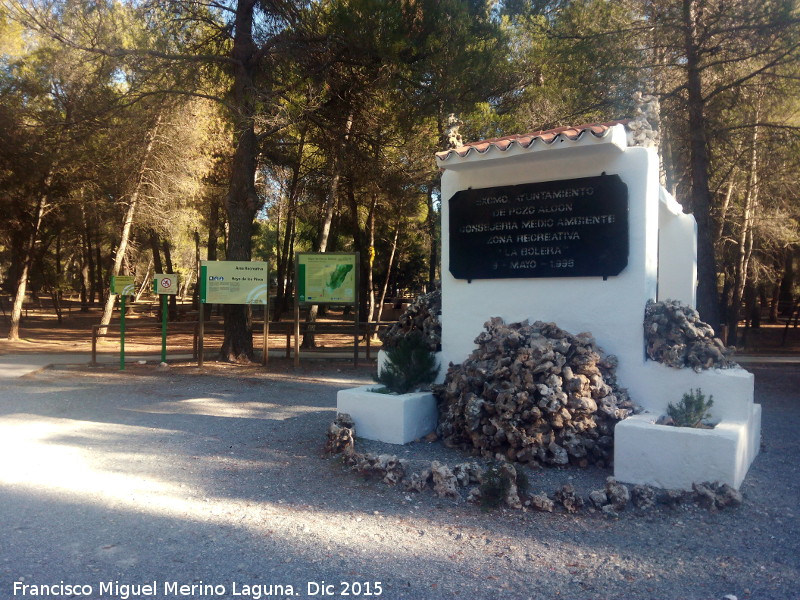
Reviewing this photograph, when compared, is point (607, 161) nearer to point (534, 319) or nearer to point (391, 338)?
point (534, 319)

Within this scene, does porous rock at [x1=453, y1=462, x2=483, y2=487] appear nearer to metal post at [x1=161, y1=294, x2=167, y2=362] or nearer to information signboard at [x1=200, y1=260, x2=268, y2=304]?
information signboard at [x1=200, y1=260, x2=268, y2=304]

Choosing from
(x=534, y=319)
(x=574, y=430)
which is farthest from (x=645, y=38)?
(x=574, y=430)

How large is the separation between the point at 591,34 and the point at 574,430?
9.21m

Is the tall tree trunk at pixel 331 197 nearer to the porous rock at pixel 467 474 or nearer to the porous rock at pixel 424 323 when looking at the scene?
the porous rock at pixel 424 323

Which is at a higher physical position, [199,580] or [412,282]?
[412,282]

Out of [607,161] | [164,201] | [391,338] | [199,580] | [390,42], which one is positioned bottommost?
[199,580]

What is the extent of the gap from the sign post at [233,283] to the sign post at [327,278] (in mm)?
734

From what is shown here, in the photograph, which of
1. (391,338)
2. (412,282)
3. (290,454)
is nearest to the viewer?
(290,454)

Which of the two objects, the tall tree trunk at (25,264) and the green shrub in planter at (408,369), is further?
the tall tree trunk at (25,264)

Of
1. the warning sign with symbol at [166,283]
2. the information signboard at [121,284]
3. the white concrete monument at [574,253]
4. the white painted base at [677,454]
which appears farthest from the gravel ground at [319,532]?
the information signboard at [121,284]

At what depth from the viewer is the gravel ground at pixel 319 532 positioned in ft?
12.3

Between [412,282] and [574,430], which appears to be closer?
[574,430]

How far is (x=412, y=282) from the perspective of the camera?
40031 millimetres

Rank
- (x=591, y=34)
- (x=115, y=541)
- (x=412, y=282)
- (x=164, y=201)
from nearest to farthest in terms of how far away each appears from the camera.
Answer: (x=115, y=541), (x=591, y=34), (x=164, y=201), (x=412, y=282)
